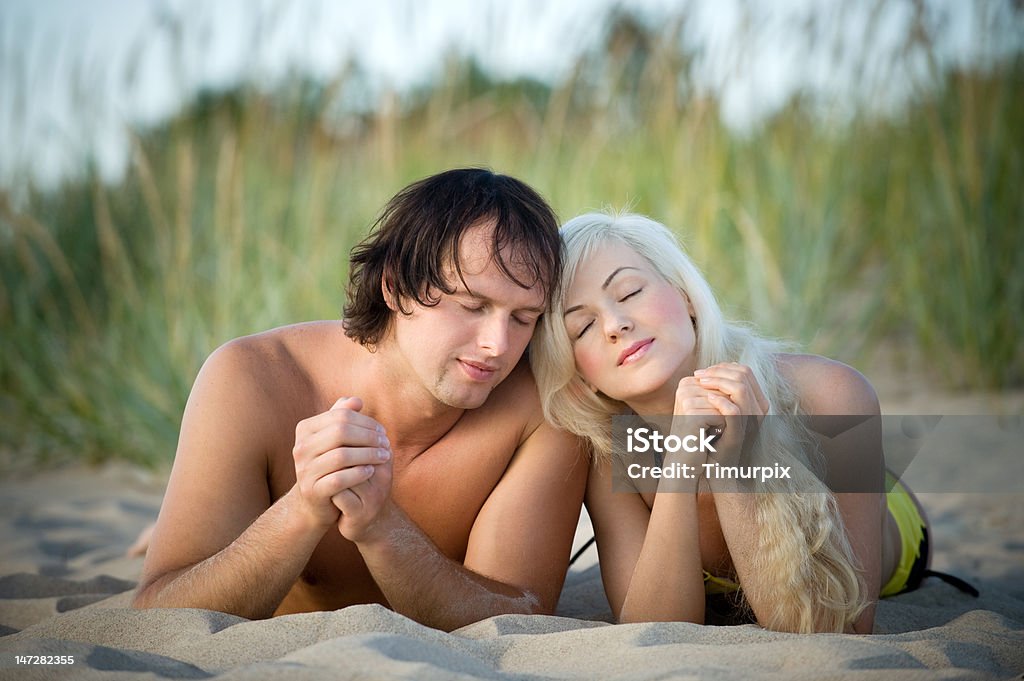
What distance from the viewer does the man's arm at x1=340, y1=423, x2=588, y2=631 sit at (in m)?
2.12

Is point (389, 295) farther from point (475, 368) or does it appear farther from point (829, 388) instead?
point (829, 388)

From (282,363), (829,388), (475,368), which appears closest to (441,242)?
(475,368)

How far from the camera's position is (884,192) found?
17.2 ft

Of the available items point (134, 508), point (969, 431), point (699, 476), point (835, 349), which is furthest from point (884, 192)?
point (134, 508)

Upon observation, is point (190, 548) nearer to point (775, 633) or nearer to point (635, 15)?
point (775, 633)

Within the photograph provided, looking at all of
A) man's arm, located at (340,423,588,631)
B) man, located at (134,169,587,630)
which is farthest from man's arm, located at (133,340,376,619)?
man's arm, located at (340,423,588,631)

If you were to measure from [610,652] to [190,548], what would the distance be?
0.98 meters

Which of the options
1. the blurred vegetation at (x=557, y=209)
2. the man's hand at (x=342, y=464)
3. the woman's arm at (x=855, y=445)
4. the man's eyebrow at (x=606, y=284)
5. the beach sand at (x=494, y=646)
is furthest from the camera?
the blurred vegetation at (x=557, y=209)

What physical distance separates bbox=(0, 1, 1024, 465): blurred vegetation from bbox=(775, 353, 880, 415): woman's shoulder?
1848 mm

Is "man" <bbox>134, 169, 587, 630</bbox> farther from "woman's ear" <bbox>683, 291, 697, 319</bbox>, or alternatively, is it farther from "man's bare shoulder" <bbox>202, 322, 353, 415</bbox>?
"woman's ear" <bbox>683, 291, 697, 319</bbox>

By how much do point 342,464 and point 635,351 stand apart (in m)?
0.79

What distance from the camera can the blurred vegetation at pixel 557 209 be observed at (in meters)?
4.63
